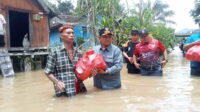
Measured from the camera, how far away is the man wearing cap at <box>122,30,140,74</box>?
8.19m

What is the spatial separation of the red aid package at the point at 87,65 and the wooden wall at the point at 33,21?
28.9 ft

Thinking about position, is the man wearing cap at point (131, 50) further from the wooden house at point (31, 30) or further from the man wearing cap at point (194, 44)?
the wooden house at point (31, 30)

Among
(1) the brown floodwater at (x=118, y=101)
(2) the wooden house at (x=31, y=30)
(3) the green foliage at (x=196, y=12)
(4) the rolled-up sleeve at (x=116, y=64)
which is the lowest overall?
(1) the brown floodwater at (x=118, y=101)

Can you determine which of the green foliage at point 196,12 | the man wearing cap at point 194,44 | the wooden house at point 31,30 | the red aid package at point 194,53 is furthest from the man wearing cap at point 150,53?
the green foliage at point 196,12

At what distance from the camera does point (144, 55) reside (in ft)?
25.0

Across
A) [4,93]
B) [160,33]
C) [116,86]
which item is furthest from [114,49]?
[160,33]

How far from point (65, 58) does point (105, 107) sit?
107 centimetres

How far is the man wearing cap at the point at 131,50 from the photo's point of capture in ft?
26.9

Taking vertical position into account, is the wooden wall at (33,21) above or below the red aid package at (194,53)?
above

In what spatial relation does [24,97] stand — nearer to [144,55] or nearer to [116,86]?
[116,86]

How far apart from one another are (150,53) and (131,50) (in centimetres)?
95

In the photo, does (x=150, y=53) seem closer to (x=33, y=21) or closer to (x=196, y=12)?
(x=33, y=21)

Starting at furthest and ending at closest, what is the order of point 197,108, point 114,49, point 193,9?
point 193,9
point 114,49
point 197,108

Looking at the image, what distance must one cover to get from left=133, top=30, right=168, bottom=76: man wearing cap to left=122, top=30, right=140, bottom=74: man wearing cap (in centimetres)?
51
